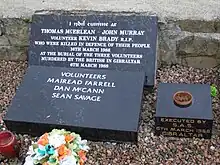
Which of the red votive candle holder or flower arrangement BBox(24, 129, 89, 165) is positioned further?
the red votive candle holder

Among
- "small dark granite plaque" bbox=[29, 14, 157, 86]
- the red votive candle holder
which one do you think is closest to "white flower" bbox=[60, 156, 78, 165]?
the red votive candle holder

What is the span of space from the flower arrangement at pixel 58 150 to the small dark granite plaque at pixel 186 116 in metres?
0.57

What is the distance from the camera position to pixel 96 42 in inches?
137

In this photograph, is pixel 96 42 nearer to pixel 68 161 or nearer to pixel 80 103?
pixel 80 103

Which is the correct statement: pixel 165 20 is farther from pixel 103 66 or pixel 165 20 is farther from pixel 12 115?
pixel 12 115

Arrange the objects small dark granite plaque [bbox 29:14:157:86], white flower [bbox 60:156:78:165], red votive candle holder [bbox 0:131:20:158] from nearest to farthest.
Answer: white flower [bbox 60:156:78:165], red votive candle holder [bbox 0:131:20:158], small dark granite plaque [bbox 29:14:157:86]

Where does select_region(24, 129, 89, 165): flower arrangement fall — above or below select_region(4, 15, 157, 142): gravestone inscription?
below

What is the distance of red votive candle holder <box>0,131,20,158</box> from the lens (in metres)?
2.93

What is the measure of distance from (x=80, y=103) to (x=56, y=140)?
479mm

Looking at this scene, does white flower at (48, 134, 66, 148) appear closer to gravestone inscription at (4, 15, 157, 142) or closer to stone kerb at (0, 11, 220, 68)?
gravestone inscription at (4, 15, 157, 142)

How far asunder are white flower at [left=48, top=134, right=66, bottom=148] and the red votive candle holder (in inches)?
13.8

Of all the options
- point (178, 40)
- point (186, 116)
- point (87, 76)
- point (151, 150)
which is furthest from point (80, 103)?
point (178, 40)

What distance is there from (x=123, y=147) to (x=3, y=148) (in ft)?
2.61

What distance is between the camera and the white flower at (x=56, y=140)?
269cm
